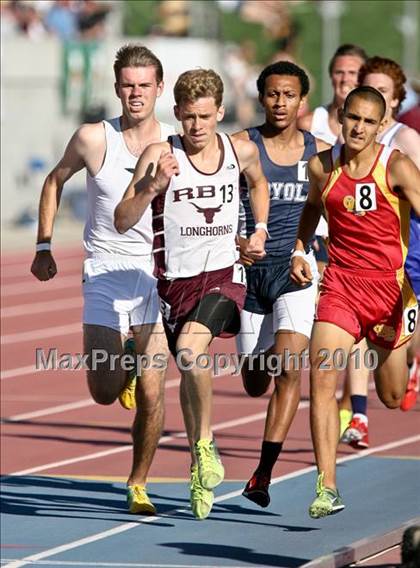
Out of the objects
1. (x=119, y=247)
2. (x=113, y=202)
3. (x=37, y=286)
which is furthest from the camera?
(x=37, y=286)

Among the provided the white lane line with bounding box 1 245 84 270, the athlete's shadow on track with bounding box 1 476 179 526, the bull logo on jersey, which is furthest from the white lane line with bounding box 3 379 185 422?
the white lane line with bounding box 1 245 84 270

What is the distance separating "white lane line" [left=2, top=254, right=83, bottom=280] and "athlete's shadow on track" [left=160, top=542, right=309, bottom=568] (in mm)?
16703

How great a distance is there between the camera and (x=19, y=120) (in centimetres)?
3039

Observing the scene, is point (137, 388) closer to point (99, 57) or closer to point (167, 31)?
point (99, 57)

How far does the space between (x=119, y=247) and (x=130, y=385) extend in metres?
0.93

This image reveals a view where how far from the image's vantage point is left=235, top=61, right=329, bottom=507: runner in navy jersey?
9148 mm

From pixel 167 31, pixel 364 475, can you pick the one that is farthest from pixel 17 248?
pixel 364 475

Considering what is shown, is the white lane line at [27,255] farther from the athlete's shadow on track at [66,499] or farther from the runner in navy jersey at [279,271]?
the runner in navy jersey at [279,271]

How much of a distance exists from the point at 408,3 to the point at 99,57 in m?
14.1

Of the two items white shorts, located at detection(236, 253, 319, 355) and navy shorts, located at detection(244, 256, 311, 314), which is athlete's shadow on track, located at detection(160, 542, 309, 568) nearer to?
white shorts, located at detection(236, 253, 319, 355)

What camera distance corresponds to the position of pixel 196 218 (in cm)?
862

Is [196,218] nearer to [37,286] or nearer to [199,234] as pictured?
[199,234]

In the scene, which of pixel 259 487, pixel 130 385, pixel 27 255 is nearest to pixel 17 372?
pixel 130 385

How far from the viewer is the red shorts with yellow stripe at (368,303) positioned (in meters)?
8.42
